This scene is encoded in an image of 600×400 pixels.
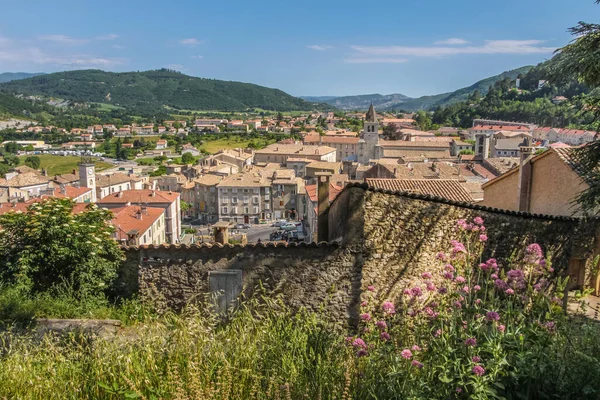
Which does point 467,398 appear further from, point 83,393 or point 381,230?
point 381,230

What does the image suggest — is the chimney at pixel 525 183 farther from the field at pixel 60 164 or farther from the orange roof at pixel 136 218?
the field at pixel 60 164

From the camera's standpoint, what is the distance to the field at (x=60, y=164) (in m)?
104

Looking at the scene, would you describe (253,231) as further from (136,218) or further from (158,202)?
(136,218)

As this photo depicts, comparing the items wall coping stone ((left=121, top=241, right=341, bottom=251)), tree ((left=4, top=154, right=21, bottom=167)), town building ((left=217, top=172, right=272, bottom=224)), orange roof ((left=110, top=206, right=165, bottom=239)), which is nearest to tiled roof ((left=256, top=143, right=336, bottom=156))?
town building ((left=217, top=172, right=272, bottom=224))

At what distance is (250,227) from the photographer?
63.8m

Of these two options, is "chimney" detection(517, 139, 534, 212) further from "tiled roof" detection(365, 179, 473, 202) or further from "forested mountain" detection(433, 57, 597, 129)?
"forested mountain" detection(433, 57, 597, 129)

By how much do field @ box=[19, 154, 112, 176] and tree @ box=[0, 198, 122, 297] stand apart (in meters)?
102

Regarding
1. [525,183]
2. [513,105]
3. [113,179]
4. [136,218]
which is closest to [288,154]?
[113,179]

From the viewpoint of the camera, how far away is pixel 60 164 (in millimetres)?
113812

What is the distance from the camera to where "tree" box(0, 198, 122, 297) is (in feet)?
26.2

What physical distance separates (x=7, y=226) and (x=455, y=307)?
7.54 m

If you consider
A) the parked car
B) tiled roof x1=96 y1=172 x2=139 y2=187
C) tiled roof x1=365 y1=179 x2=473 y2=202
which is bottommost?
the parked car

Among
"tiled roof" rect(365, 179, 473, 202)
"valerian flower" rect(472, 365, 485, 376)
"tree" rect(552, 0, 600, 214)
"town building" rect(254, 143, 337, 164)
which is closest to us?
"valerian flower" rect(472, 365, 485, 376)

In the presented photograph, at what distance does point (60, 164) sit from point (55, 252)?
118680 mm
